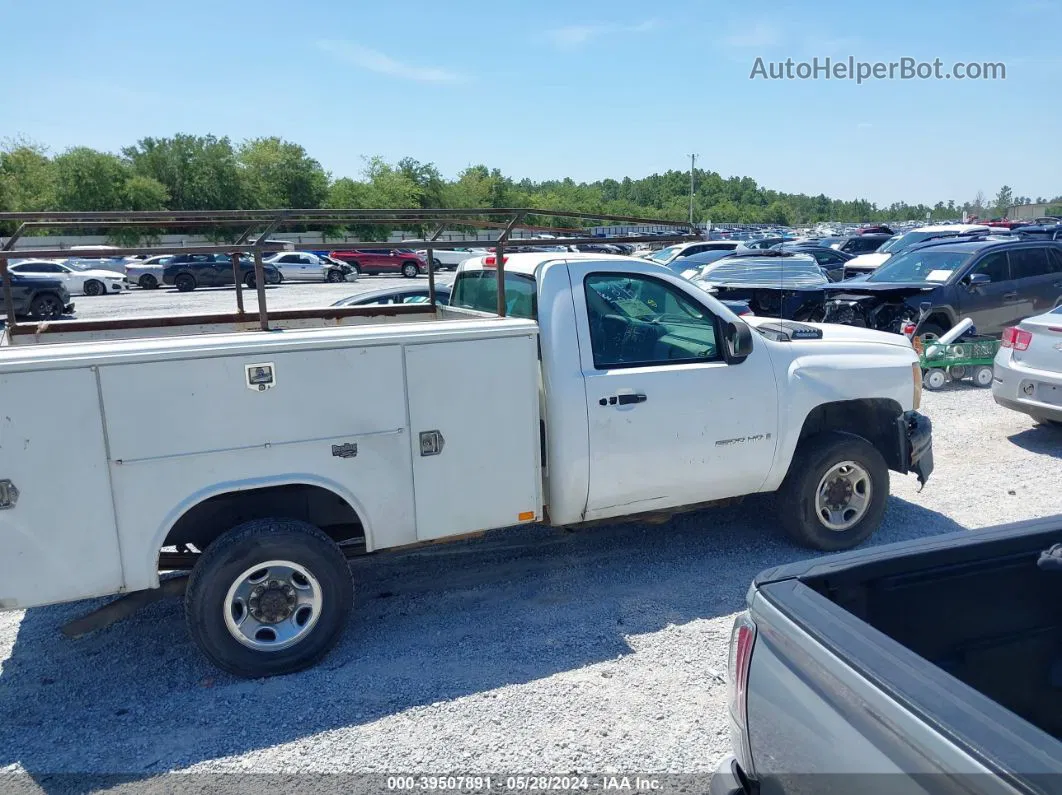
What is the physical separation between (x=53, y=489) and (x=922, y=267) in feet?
40.6

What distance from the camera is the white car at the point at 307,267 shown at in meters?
37.7

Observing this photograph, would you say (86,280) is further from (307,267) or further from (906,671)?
(906,671)

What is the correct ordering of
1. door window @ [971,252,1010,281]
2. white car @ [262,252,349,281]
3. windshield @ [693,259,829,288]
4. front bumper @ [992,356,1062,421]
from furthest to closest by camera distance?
white car @ [262,252,349,281] → windshield @ [693,259,829,288] → door window @ [971,252,1010,281] → front bumper @ [992,356,1062,421]

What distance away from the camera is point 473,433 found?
178 inches

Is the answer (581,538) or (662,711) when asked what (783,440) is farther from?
(662,711)

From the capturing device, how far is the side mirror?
500 centimetres

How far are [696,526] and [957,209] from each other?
169594 mm

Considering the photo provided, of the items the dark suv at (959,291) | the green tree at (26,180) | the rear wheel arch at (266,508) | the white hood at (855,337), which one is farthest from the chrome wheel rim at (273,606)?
the green tree at (26,180)

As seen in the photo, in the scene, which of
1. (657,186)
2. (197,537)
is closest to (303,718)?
(197,537)

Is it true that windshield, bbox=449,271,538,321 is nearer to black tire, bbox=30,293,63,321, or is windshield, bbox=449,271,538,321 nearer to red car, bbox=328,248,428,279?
black tire, bbox=30,293,63,321

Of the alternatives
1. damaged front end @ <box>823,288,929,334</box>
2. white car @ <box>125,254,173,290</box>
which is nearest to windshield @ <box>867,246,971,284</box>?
damaged front end @ <box>823,288,929,334</box>

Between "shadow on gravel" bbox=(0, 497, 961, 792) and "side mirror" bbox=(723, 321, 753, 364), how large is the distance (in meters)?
1.41

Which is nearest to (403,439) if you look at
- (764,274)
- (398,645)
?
(398,645)

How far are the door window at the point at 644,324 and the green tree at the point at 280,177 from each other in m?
66.1
